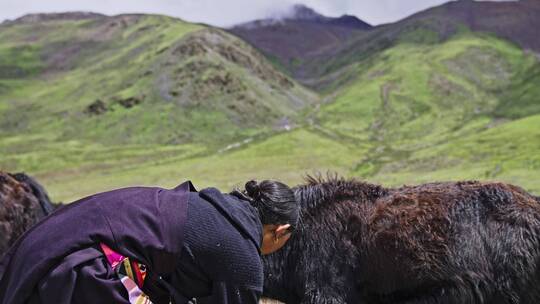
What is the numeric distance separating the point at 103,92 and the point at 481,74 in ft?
260

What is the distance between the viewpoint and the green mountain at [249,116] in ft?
190

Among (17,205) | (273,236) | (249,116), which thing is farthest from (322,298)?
(249,116)

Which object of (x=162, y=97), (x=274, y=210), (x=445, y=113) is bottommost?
(x=162, y=97)

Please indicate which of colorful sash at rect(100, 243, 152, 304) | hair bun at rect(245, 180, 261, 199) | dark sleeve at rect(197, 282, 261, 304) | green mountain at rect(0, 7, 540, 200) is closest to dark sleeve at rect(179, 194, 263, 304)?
dark sleeve at rect(197, 282, 261, 304)

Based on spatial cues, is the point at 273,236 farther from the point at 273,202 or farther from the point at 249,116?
the point at 249,116

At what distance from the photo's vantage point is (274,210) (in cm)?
417

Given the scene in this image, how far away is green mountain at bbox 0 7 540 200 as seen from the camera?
57.8m

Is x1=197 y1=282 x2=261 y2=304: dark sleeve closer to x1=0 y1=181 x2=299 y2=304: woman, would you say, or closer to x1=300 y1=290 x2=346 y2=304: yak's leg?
x1=0 y1=181 x2=299 y2=304: woman

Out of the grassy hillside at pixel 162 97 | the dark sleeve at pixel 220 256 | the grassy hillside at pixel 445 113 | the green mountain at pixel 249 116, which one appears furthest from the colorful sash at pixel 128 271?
the grassy hillside at pixel 162 97

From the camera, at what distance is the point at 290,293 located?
6.66m

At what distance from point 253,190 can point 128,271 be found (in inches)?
45.1

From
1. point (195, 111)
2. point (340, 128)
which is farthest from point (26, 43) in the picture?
point (340, 128)

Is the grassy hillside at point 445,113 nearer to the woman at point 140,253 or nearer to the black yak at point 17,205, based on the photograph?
the black yak at point 17,205

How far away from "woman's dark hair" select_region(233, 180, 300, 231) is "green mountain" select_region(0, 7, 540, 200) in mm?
33538
